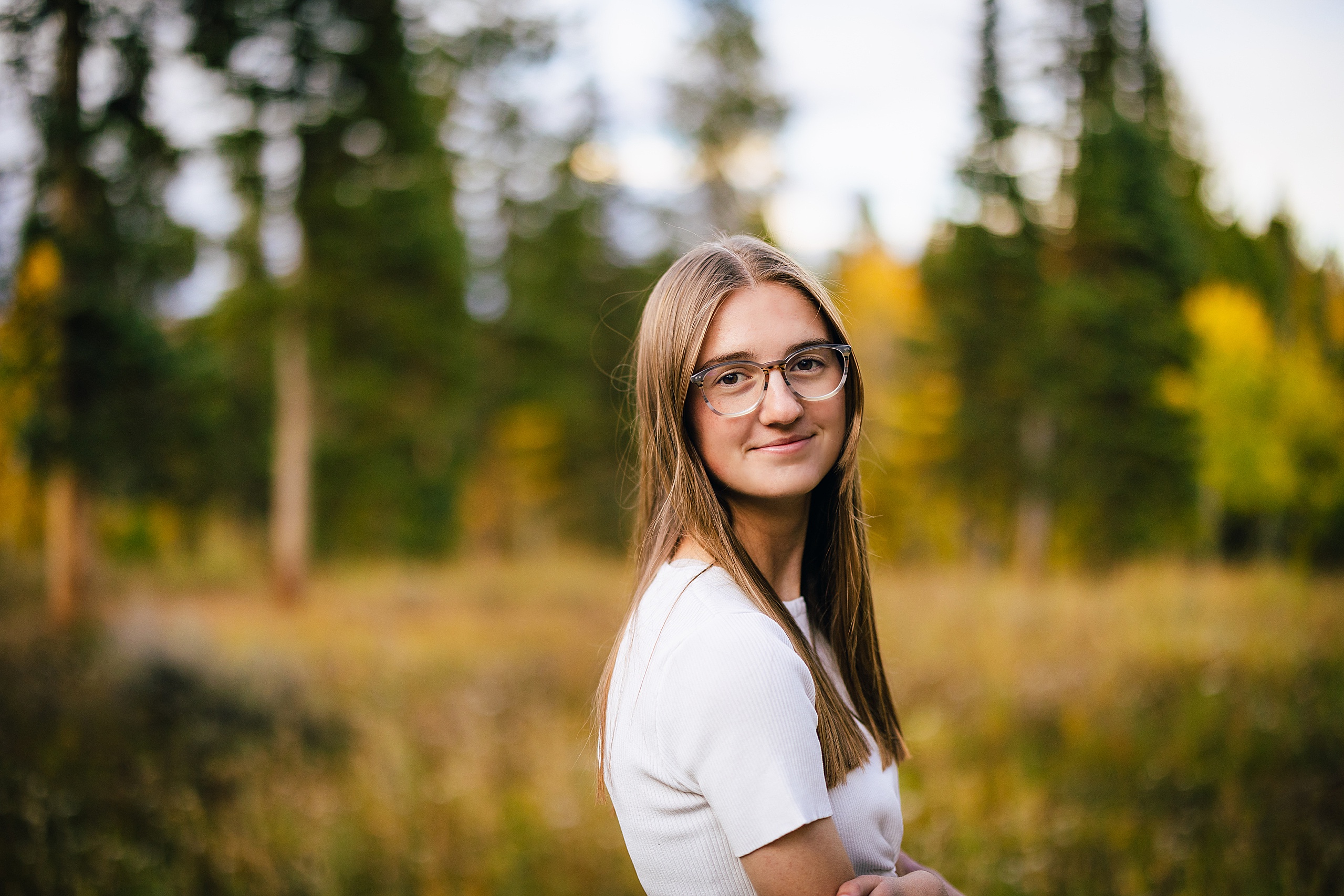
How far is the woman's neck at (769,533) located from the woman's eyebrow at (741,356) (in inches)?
10.1

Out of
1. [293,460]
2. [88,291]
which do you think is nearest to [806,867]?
[88,291]

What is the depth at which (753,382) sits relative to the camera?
1406 mm

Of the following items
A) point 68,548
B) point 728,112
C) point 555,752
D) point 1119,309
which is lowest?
point 555,752

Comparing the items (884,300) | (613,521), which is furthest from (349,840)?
(884,300)

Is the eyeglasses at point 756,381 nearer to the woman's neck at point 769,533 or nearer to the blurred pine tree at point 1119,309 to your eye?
the woman's neck at point 769,533

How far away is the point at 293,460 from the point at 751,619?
12.7 m

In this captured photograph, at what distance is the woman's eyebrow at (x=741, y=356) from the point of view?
140 centimetres

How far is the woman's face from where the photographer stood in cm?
139

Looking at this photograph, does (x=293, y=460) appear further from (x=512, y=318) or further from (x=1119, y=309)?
(x=1119, y=309)

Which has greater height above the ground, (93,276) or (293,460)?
(93,276)

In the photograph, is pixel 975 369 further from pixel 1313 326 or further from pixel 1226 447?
pixel 1313 326

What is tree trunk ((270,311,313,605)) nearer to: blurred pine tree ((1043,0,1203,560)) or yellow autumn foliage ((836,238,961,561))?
→ yellow autumn foliage ((836,238,961,561))

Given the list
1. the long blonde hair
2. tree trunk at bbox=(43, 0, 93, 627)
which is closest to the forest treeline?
tree trunk at bbox=(43, 0, 93, 627)

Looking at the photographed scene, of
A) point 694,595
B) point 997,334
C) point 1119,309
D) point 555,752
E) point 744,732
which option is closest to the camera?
point 744,732
